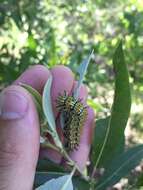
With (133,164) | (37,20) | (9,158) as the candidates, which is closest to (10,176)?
(9,158)

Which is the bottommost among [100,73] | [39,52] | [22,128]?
[100,73]

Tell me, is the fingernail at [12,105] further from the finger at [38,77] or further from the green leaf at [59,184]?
the finger at [38,77]

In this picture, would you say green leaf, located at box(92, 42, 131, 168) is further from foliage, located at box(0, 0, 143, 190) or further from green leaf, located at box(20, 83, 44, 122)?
green leaf, located at box(20, 83, 44, 122)

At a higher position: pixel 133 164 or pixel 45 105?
pixel 45 105

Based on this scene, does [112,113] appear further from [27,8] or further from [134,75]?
[27,8]

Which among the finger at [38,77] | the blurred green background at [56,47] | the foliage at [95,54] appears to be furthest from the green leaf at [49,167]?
the blurred green background at [56,47]

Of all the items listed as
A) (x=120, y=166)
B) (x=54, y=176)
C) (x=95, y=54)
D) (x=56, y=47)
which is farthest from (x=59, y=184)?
(x=95, y=54)

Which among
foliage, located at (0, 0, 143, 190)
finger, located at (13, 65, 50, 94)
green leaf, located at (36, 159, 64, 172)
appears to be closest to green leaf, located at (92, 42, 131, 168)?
foliage, located at (0, 0, 143, 190)
